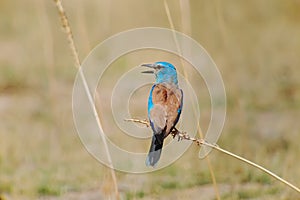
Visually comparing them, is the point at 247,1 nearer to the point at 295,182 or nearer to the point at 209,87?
the point at 209,87

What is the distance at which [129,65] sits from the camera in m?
6.77

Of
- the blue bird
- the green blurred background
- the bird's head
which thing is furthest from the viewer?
the green blurred background

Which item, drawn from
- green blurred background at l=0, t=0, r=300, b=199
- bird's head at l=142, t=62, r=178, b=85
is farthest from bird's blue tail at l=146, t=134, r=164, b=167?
green blurred background at l=0, t=0, r=300, b=199

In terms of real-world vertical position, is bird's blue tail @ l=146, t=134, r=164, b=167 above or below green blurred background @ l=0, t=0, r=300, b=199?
below

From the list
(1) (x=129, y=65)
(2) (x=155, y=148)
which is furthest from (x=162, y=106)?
(1) (x=129, y=65)

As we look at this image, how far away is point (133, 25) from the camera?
7.61 metres

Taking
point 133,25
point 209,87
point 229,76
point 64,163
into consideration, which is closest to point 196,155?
→ point 64,163

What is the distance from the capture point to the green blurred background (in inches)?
151

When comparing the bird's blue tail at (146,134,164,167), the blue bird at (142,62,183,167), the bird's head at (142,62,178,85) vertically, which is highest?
the bird's head at (142,62,178,85)

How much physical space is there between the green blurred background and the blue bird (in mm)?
1007

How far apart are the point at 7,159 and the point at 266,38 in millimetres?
4064

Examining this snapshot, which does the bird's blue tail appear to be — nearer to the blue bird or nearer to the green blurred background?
the blue bird

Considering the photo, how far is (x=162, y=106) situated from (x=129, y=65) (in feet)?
15.6

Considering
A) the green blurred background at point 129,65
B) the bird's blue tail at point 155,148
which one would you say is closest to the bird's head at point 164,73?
the bird's blue tail at point 155,148
